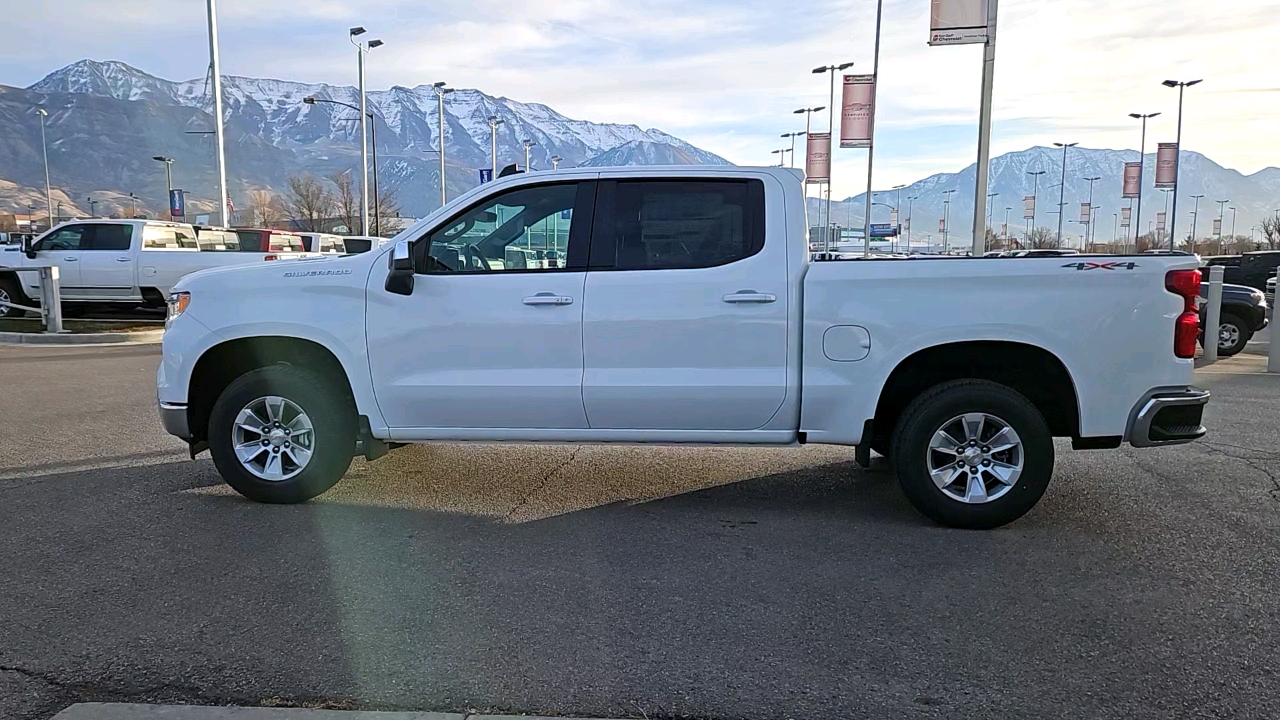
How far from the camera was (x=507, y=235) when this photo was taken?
18.0 ft

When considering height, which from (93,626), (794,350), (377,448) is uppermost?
(794,350)

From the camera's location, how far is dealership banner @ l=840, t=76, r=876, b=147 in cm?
2319

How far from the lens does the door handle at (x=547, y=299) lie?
5230 mm

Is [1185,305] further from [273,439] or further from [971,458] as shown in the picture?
[273,439]

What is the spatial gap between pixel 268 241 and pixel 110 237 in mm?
4477

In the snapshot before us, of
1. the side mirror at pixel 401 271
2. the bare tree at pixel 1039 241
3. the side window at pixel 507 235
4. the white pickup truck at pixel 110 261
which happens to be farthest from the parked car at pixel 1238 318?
the bare tree at pixel 1039 241

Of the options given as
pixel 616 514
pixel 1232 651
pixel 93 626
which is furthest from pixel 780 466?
pixel 93 626

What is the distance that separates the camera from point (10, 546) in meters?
4.84

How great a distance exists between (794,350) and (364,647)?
8.99 ft

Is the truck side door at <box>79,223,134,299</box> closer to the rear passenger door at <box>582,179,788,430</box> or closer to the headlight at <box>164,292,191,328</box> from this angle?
the headlight at <box>164,292,191,328</box>

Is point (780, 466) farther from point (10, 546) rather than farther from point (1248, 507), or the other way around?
point (10, 546)

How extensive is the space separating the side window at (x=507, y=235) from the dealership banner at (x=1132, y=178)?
52540mm

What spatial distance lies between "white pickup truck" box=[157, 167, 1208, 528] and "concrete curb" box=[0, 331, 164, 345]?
11.5 meters

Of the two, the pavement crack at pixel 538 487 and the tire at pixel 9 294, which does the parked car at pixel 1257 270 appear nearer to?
the pavement crack at pixel 538 487
